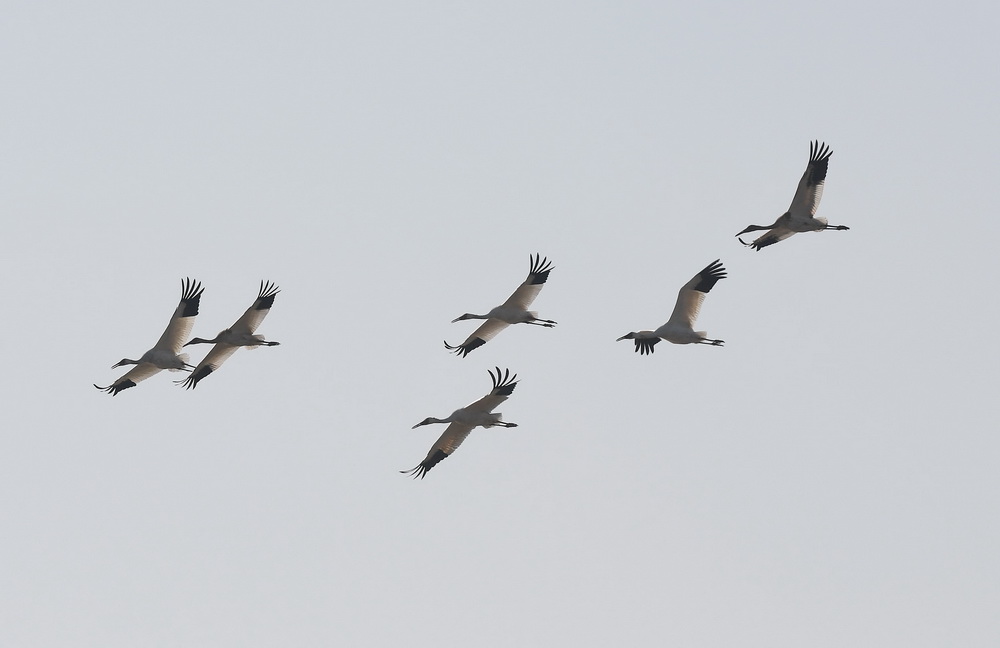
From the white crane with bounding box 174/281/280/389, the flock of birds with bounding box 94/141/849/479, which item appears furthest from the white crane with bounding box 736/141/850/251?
the white crane with bounding box 174/281/280/389

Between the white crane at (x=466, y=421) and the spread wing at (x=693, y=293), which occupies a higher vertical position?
the spread wing at (x=693, y=293)

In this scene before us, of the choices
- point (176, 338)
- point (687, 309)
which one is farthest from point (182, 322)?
point (687, 309)

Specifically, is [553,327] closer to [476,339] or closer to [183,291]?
[476,339]

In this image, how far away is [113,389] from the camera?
42469 millimetres

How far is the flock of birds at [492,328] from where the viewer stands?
1496 inches

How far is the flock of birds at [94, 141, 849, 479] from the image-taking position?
3800 cm

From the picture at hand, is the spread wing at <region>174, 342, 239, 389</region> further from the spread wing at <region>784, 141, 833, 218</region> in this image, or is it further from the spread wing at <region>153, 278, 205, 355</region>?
the spread wing at <region>784, 141, 833, 218</region>

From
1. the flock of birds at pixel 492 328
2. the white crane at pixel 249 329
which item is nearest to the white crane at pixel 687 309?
the flock of birds at pixel 492 328

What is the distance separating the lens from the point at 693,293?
38.1m

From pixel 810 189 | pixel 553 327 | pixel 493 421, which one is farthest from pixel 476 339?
pixel 810 189

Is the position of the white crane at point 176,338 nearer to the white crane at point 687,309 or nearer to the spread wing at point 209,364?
the spread wing at point 209,364

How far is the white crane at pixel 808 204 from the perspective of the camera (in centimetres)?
3891

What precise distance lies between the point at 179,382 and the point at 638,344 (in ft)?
32.8

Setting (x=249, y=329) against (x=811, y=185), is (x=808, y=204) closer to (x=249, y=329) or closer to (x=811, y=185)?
(x=811, y=185)
